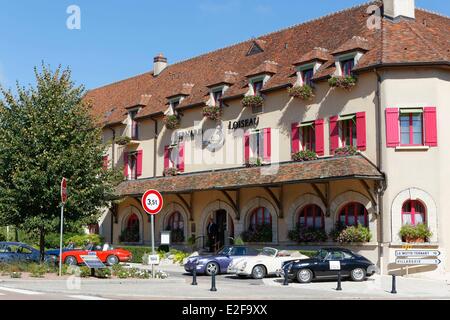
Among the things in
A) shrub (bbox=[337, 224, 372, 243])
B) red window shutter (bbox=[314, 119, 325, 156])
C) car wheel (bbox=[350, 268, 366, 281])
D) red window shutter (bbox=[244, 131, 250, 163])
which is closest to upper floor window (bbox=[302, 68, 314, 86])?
red window shutter (bbox=[314, 119, 325, 156])

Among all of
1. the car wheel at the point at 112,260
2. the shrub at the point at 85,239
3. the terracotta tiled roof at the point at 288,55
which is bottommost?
the car wheel at the point at 112,260

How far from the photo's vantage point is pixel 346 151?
92.0 feet

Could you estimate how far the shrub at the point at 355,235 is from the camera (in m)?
26.7

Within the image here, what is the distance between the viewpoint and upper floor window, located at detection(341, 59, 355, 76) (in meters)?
28.4

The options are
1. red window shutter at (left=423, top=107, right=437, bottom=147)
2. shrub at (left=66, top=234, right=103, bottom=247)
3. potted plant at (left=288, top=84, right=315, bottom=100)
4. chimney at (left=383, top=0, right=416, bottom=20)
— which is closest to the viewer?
red window shutter at (left=423, top=107, right=437, bottom=147)

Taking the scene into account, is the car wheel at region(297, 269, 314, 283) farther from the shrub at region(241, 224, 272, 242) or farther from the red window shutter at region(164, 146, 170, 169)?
the red window shutter at region(164, 146, 170, 169)

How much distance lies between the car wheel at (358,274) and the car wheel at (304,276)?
5.60ft

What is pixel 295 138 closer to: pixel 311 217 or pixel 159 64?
pixel 311 217

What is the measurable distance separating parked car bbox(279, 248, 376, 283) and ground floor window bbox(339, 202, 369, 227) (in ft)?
14.1

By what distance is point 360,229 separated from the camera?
88.2 feet

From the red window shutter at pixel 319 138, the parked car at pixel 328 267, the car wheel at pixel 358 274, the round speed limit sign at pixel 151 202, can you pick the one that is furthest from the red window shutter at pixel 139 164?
the round speed limit sign at pixel 151 202

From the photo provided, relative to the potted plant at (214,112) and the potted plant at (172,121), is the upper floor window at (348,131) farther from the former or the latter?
the potted plant at (172,121)
